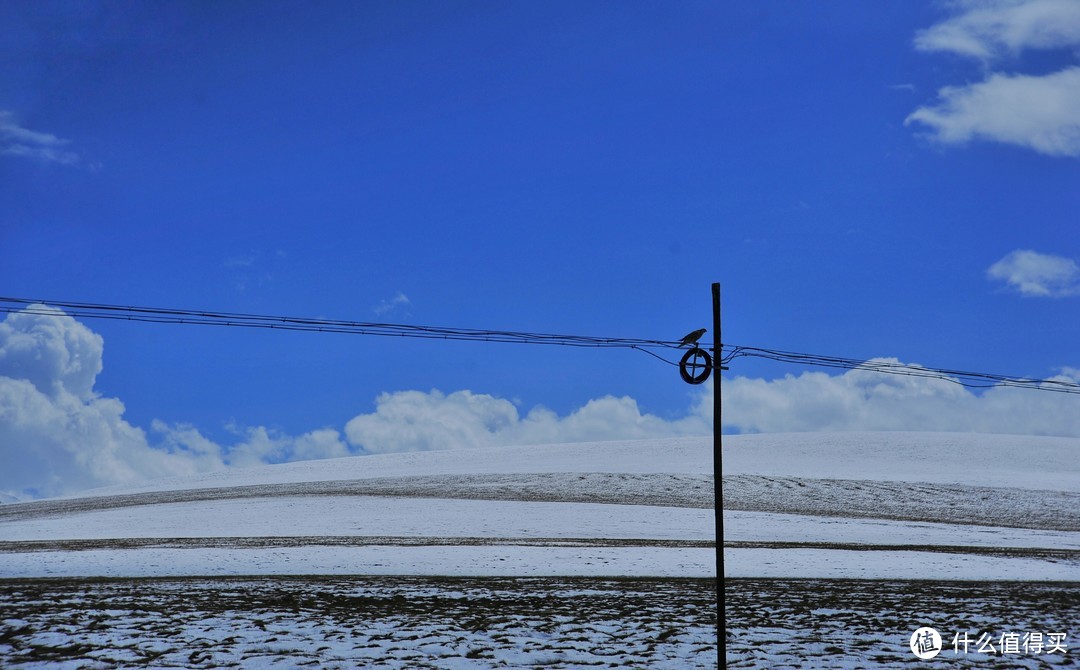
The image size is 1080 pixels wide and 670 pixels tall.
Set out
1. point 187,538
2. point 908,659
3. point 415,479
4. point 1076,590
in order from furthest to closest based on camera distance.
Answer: point 415,479, point 187,538, point 1076,590, point 908,659

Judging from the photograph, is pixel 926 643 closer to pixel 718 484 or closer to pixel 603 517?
pixel 718 484

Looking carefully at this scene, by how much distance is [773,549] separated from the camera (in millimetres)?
27875

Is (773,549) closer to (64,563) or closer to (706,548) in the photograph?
(706,548)

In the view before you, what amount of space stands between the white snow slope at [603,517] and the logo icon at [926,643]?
651cm

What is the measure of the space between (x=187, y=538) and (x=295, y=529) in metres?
3.78

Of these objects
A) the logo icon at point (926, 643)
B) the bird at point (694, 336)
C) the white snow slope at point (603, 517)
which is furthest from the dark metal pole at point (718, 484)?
the white snow slope at point (603, 517)

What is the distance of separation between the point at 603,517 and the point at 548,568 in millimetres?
11584

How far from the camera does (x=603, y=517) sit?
34375 mm

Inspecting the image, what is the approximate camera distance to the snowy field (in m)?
15.3

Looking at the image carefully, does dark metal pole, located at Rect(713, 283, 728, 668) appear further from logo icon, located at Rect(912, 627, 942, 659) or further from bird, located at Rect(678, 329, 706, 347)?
logo icon, located at Rect(912, 627, 942, 659)

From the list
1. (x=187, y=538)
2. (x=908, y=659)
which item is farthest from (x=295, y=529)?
(x=908, y=659)

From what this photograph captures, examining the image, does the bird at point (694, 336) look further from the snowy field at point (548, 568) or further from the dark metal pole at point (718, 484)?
the snowy field at point (548, 568)

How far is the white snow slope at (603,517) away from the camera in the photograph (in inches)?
961

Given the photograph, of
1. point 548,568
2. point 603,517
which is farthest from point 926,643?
point 603,517
